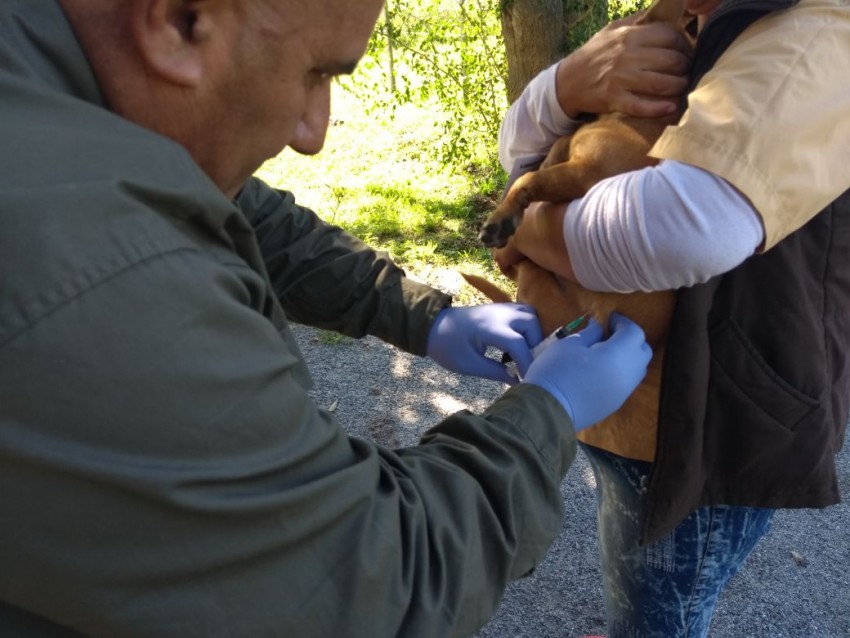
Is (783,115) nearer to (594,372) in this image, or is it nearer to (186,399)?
(594,372)

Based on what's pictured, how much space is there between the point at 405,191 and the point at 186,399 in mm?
5400

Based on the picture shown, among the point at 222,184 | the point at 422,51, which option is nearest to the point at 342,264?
the point at 222,184

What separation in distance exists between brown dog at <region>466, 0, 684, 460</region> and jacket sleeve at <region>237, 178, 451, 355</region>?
0.39m

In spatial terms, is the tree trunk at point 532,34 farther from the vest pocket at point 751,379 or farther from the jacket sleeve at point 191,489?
the jacket sleeve at point 191,489

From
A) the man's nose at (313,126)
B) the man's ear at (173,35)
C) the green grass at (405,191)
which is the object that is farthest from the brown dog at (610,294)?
the green grass at (405,191)

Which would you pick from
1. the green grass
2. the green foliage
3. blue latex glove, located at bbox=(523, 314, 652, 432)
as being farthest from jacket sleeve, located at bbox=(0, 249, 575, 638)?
the green foliage

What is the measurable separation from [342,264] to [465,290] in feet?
8.69

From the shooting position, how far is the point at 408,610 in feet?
3.07

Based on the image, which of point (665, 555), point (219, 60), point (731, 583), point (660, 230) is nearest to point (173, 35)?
point (219, 60)

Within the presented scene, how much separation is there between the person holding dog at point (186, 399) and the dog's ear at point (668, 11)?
2.62ft

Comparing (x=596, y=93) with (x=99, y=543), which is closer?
(x=99, y=543)

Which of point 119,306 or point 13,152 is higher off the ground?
point 13,152

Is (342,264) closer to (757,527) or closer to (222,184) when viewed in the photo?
(222,184)

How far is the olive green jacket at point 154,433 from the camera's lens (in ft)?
2.32
